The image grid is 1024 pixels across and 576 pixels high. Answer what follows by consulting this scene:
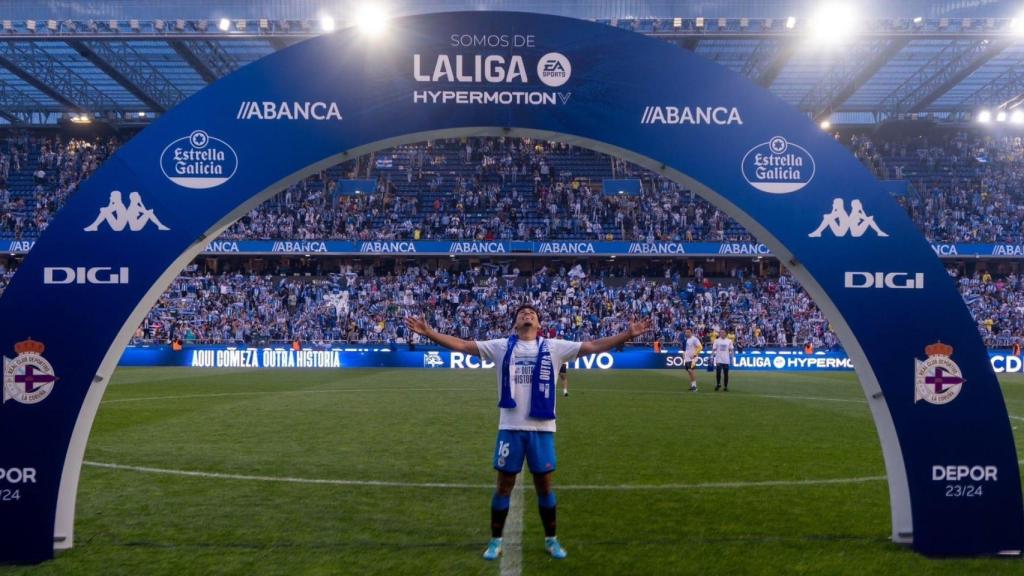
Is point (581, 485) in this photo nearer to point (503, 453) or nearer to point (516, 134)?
point (503, 453)

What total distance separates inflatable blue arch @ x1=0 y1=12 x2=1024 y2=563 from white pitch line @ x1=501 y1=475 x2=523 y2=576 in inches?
122

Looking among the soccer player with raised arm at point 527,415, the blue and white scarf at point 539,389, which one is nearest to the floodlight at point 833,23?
the soccer player with raised arm at point 527,415

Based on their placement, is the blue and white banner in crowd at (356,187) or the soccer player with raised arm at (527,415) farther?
the blue and white banner in crowd at (356,187)

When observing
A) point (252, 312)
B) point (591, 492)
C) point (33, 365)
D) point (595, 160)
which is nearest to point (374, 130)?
point (33, 365)

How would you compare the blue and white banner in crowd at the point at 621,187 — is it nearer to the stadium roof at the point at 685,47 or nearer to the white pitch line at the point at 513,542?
the stadium roof at the point at 685,47

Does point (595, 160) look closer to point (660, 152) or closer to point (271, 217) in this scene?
point (271, 217)

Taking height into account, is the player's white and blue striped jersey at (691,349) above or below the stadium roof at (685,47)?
below

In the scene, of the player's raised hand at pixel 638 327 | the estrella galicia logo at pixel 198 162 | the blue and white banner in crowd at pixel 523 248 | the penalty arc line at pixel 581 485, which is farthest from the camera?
the blue and white banner in crowd at pixel 523 248

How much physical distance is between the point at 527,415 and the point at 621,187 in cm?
3973

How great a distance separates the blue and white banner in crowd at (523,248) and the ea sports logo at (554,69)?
32900 millimetres

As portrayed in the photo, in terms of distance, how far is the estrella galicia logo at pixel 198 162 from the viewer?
7070 millimetres

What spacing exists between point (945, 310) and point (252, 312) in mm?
36112

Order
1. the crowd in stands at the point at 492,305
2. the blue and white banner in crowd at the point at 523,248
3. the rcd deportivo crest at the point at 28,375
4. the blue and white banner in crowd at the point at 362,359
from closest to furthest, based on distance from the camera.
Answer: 1. the rcd deportivo crest at the point at 28,375
2. the blue and white banner in crowd at the point at 362,359
3. the crowd in stands at the point at 492,305
4. the blue and white banner in crowd at the point at 523,248

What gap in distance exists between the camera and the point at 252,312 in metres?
39.6
